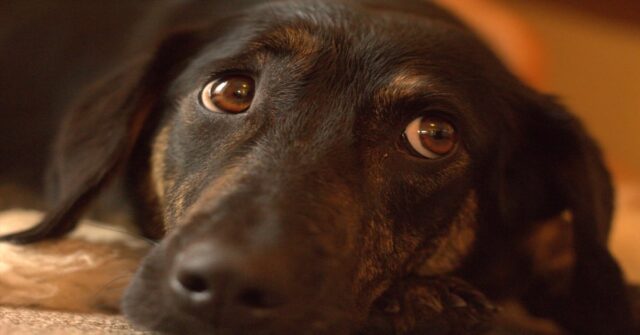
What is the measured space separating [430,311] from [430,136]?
38 cm

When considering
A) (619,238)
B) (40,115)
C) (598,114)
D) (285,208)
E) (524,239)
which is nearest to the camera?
(285,208)

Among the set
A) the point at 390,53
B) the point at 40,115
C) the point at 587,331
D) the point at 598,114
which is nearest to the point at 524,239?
the point at 587,331

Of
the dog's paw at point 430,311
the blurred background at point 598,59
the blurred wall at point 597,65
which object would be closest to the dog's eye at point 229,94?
the dog's paw at point 430,311

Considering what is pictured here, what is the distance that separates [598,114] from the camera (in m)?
5.53

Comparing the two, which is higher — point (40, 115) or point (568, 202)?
point (40, 115)

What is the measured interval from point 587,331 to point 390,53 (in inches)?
34.9

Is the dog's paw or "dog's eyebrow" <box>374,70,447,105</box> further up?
"dog's eyebrow" <box>374,70,447,105</box>

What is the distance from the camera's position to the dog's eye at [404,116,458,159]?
1655mm

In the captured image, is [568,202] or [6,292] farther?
[568,202]

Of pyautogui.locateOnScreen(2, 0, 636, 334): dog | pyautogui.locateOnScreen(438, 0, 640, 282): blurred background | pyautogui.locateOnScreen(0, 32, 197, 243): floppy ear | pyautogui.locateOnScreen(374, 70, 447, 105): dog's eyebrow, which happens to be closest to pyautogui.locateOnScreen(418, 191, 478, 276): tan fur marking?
pyautogui.locateOnScreen(2, 0, 636, 334): dog

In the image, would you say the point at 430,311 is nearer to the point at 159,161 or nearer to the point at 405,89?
the point at 405,89

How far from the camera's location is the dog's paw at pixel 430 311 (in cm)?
158

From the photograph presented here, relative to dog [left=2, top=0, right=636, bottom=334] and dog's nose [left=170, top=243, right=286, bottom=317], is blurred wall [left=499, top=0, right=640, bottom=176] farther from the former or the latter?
dog's nose [left=170, top=243, right=286, bottom=317]

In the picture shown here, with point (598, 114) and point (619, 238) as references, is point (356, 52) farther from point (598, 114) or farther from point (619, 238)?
point (598, 114)
